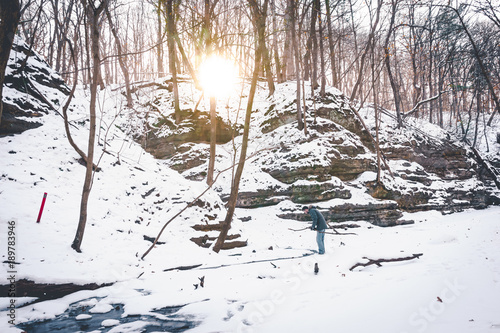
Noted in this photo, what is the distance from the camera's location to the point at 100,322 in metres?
4.12

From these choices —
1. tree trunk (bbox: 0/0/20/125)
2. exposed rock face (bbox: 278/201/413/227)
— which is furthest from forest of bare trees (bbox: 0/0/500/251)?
exposed rock face (bbox: 278/201/413/227)

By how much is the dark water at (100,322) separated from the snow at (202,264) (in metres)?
0.09

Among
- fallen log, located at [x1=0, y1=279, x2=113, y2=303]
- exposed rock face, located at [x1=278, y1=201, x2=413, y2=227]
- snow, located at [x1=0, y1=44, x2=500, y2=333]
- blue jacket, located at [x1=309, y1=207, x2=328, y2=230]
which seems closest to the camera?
snow, located at [x1=0, y1=44, x2=500, y2=333]

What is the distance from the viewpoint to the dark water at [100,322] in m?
3.85

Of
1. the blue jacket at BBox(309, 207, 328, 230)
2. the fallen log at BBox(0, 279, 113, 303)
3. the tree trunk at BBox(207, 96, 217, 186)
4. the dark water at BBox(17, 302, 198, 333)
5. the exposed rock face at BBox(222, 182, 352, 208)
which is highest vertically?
the tree trunk at BBox(207, 96, 217, 186)

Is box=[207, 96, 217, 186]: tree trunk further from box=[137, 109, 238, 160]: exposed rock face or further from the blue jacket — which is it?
the blue jacket

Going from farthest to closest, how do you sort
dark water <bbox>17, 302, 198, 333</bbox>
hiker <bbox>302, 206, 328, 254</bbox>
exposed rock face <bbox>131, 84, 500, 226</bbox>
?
exposed rock face <bbox>131, 84, 500, 226</bbox> < hiker <bbox>302, 206, 328, 254</bbox> < dark water <bbox>17, 302, 198, 333</bbox>

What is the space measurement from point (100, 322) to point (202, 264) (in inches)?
131

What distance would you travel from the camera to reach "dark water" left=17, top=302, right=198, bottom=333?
12.6ft

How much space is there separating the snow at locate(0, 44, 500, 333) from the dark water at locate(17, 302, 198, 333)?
93mm

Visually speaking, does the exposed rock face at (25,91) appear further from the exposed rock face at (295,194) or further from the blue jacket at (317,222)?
the blue jacket at (317,222)

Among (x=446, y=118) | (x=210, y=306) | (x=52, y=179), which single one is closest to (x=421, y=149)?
(x=446, y=118)

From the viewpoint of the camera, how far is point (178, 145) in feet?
56.2

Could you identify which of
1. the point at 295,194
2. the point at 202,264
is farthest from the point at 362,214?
the point at 202,264
